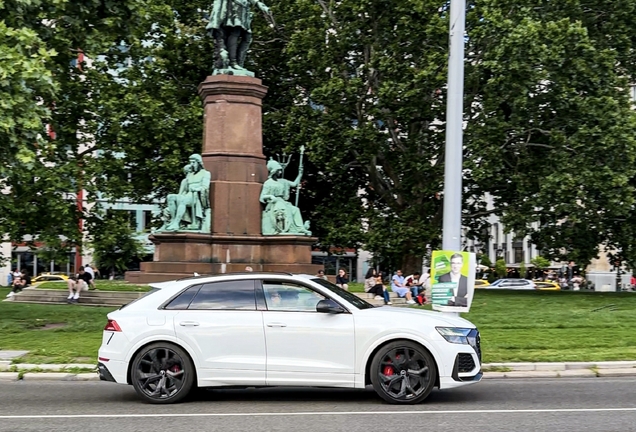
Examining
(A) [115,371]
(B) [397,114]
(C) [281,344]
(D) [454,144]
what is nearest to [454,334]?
(C) [281,344]

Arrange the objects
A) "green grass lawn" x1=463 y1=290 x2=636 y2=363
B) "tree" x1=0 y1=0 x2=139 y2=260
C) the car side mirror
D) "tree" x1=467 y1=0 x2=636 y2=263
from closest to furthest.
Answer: the car side mirror < "green grass lawn" x1=463 y1=290 x2=636 y2=363 < "tree" x1=0 y1=0 x2=139 y2=260 < "tree" x1=467 y1=0 x2=636 y2=263

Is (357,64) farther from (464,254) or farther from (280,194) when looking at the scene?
(464,254)

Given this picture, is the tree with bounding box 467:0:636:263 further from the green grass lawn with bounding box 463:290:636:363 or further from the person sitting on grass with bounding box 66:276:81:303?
the person sitting on grass with bounding box 66:276:81:303

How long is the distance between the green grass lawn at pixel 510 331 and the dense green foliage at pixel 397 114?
7292 mm

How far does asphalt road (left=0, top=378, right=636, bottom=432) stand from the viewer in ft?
26.8

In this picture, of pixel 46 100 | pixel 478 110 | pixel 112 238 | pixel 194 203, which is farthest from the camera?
pixel 478 110

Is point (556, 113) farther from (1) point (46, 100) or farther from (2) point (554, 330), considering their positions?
(1) point (46, 100)

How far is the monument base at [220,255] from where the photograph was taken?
22.3 metres

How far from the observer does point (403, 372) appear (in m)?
9.45

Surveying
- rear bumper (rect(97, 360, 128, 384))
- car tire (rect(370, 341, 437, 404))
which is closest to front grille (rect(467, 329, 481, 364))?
car tire (rect(370, 341, 437, 404))

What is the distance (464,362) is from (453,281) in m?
2.98

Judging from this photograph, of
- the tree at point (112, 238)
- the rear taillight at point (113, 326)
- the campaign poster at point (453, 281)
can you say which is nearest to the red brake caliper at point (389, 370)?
the campaign poster at point (453, 281)

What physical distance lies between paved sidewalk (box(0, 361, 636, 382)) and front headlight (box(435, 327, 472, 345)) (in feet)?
8.74

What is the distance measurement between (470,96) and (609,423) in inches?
996
